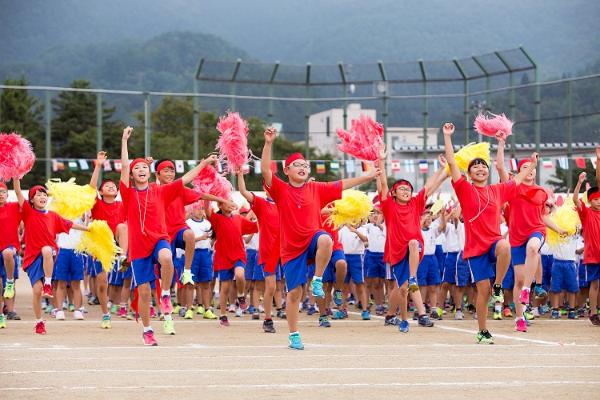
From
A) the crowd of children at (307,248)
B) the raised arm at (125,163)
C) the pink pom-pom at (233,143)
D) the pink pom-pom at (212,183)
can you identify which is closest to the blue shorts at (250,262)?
the crowd of children at (307,248)

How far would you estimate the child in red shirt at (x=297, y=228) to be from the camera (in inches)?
479

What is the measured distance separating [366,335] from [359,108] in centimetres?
2429

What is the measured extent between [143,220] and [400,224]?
13.4ft

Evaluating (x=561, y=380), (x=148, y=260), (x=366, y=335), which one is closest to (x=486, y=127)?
(x=366, y=335)

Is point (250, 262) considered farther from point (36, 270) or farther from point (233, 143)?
point (233, 143)

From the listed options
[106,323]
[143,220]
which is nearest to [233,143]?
[143,220]

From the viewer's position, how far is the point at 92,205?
18031 millimetres

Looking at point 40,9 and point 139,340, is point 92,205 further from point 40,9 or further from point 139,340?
point 40,9

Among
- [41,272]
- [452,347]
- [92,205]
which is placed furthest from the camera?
[92,205]

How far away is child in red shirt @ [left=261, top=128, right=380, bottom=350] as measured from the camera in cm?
1217

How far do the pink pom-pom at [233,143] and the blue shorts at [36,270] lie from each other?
3.16m

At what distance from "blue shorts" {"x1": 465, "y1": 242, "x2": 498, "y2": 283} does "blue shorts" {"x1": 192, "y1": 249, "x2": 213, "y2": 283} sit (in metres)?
7.07

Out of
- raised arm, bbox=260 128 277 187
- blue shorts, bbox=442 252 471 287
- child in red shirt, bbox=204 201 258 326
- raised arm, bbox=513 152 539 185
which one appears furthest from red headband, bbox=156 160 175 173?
blue shorts, bbox=442 252 471 287

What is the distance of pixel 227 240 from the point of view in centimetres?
1750
